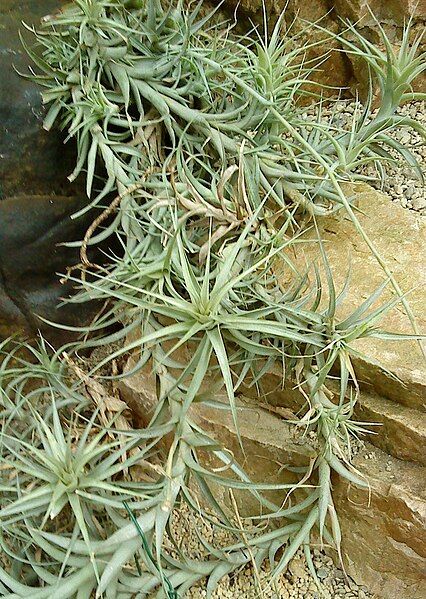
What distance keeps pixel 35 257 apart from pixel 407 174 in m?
0.76

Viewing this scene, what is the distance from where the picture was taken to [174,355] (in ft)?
3.98

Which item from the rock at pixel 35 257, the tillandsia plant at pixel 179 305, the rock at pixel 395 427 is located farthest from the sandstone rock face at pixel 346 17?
the rock at pixel 395 427

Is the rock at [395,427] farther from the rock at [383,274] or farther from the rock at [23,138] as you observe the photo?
the rock at [23,138]

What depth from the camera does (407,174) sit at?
134 cm

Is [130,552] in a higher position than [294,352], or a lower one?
lower

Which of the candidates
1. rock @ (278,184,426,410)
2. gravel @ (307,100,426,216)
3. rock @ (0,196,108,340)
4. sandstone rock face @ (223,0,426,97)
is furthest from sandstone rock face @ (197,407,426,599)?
sandstone rock face @ (223,0,426,97)

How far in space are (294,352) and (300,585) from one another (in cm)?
43

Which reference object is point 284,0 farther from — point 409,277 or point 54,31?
point 409,277

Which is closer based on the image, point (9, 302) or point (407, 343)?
point (407, 343)

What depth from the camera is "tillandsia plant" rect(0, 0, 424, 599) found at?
0.91m

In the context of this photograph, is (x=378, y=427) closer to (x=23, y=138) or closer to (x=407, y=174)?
(x=407, y=174)

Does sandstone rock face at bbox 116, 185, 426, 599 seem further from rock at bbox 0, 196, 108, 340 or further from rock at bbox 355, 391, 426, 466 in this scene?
rock at bbox 0, 196, 108, 340

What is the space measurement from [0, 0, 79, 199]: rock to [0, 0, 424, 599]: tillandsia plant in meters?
0.05

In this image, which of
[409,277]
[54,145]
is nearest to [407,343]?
[409,277]
